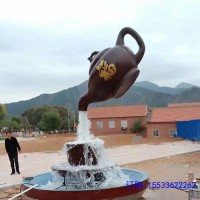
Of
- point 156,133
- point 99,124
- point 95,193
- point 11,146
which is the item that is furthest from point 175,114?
point 95,193

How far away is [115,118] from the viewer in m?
39.5

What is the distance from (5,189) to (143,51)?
519 cm

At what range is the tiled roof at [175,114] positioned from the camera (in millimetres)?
32438

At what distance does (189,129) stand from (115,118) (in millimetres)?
13538

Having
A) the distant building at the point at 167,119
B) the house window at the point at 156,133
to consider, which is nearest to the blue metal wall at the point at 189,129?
the distant building at the point at 167,119

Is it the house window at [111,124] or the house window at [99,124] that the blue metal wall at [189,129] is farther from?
the house window at [99,124]

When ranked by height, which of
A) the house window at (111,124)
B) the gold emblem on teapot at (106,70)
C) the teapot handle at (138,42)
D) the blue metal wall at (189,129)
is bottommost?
the blue metal wall at (189,129)

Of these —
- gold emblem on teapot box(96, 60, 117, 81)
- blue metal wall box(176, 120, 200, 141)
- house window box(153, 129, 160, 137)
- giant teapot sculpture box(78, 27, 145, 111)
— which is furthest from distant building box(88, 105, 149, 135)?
gold emblem on teapot box(96, 60, 117, 81)

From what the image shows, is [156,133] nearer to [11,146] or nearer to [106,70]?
[11,146]

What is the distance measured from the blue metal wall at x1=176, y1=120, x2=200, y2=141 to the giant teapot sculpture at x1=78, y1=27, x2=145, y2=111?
1794cm

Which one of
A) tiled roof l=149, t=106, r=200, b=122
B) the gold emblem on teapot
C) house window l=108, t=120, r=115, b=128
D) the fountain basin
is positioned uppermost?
the gold emblem on teapot

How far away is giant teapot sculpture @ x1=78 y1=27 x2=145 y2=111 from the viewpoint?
7375 millimetres

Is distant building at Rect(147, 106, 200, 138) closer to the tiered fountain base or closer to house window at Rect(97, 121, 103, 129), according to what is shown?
house window at Rect(97, 121, 103, 129)

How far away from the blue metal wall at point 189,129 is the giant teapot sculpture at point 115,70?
58.9 ft
